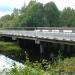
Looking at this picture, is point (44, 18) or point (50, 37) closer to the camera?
point (50, 37)

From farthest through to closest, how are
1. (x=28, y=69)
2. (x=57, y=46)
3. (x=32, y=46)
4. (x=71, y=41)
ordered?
(x=32, y=46) < (x=57, y=46) < (x=71, y=41) < (x=28, y=69)

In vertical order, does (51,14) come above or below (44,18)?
above

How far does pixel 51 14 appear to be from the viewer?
106 metres

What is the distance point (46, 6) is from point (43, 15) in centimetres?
422

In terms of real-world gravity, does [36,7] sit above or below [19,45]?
above

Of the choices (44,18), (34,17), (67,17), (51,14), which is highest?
(51,14)

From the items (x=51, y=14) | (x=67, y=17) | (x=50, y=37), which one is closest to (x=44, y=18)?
(x=51, y=14)

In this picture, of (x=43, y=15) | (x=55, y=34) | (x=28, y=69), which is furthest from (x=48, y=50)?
(x=43, y=15)

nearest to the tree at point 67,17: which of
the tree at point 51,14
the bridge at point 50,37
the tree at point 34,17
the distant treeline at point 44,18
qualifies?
the distant treeline at point 44,18

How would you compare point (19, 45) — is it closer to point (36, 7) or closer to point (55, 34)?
point (55, 34)

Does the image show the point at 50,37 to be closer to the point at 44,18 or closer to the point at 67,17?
the point at 44,18

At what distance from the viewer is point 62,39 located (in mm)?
39438

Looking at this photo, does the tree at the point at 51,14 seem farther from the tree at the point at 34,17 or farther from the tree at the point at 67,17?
the tree at the point at 67,17

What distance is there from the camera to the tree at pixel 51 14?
106 meters
